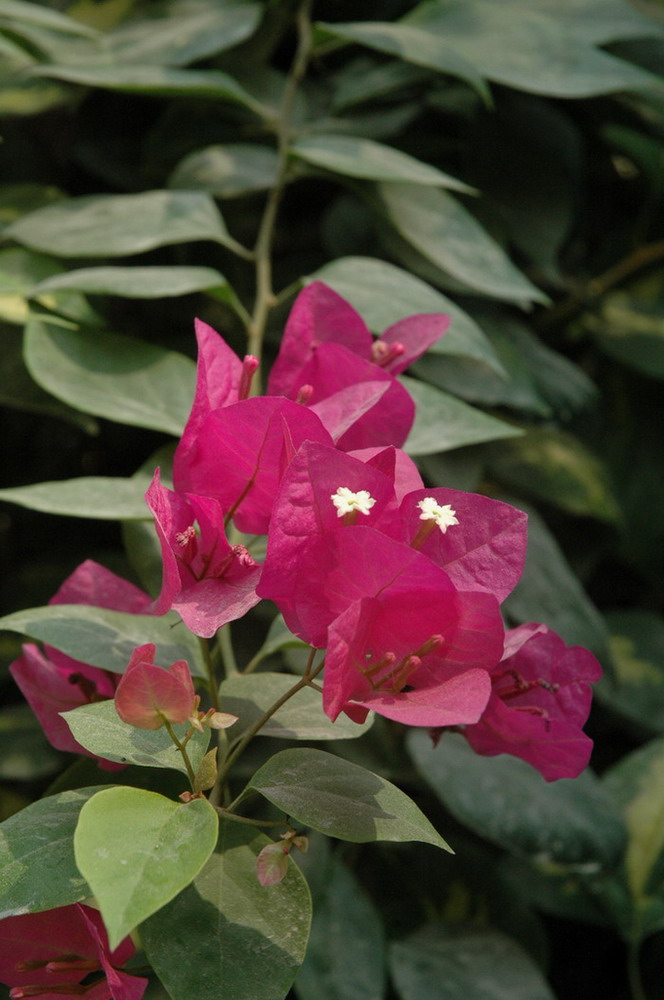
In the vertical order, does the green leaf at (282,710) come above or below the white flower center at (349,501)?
below

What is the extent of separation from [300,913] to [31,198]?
0.62 m

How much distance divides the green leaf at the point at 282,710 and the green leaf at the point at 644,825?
0.46 m

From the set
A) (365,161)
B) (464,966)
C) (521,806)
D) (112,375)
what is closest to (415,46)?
(365,161)

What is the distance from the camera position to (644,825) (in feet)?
2.72

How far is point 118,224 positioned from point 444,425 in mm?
267

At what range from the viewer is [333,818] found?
36 cm

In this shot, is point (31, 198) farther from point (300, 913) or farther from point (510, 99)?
point (300, 913)

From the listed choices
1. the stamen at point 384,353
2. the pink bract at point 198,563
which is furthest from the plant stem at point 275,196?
the pink bract at point 198,563

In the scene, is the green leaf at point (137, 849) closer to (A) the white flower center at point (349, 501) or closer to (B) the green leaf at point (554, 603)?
(A) the white flower center at point (349, 501)

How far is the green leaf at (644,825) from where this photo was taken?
81 centimetres

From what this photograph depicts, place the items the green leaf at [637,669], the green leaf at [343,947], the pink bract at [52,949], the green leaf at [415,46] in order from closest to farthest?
1. the pink bract at [52,949]
2. the green leaf at [343,947]
3. the green leaf at [415,46]
4. the green leaf at [637,669]

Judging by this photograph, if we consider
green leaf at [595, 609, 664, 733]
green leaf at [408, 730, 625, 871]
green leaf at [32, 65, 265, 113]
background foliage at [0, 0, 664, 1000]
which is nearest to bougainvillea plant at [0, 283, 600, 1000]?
background foliage at [0, 0, 664, 1000]

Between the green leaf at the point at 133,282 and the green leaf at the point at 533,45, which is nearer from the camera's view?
the green leaf at the point at 133,282

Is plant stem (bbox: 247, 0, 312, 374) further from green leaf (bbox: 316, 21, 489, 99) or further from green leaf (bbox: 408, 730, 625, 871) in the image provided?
green leaf (bbox: 408, 730, 625, 871)
